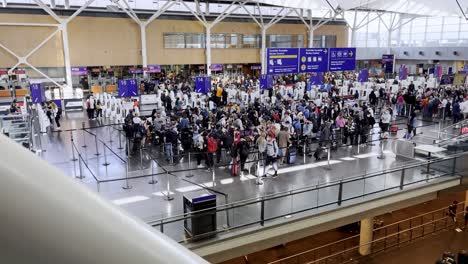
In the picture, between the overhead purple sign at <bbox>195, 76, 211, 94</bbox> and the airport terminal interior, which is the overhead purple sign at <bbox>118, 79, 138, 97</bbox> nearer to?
the airport terminal interior

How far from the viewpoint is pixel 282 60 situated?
20.7m

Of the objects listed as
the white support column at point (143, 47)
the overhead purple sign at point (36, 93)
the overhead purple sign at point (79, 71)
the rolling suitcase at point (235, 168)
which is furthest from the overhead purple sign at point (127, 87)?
the white support column at point (143, 47)

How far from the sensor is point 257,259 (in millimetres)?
17156

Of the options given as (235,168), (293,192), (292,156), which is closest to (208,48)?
(292,156)

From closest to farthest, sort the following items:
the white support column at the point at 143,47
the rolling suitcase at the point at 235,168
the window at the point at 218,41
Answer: the rolling suitcase at the point at 235,168, the white support column at the point at 143,47, the window at the point at 218,41

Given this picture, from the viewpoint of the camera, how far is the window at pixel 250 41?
42747 millimetres

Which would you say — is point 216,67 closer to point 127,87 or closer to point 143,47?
point 143,47

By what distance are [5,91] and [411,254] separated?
82.4 ft

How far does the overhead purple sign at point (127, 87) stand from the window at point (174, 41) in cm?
1576

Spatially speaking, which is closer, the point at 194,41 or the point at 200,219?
the point at 200,219

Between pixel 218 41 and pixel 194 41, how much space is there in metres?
2.78

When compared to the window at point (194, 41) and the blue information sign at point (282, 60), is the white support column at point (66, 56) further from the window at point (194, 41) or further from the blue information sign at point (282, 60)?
the blue information sign at point (282, 60)

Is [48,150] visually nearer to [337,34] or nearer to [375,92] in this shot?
[375,92]

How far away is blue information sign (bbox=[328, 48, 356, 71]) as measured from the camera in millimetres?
23203
